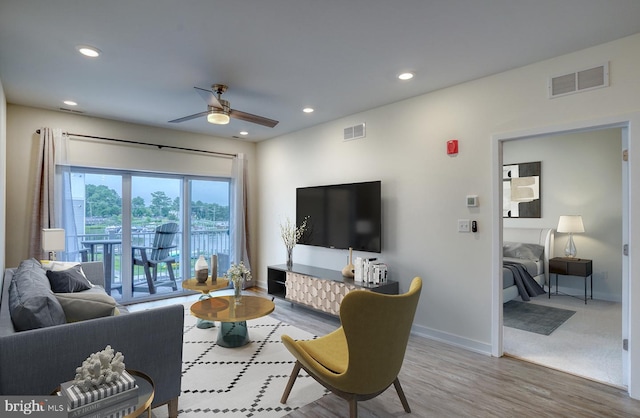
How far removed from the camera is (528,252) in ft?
18.3

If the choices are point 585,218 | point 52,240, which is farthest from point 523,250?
point 52,240

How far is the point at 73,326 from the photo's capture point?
175 centimetres

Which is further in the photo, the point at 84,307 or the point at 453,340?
the point at 453,340

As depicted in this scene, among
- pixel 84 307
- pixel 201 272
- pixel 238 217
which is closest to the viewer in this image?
pixel 84 307

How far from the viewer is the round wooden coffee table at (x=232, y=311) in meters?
3.14

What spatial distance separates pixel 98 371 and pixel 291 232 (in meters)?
4.02

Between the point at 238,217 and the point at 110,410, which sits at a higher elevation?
the point at 238,217

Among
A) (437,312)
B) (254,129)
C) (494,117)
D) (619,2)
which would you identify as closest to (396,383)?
(437,312)

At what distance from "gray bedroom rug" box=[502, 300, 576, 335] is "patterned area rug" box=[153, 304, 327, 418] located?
258 centimetres

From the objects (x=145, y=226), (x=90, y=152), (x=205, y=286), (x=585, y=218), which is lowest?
(x=205, y=286)

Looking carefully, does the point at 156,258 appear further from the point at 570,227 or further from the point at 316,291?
the point at 570,227

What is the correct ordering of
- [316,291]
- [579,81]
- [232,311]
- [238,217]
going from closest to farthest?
[579,81]
[232,311]
[316,291]
[238,217]

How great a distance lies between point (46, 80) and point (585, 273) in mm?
7120

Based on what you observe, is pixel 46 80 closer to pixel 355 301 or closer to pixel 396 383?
pixel 355 301
